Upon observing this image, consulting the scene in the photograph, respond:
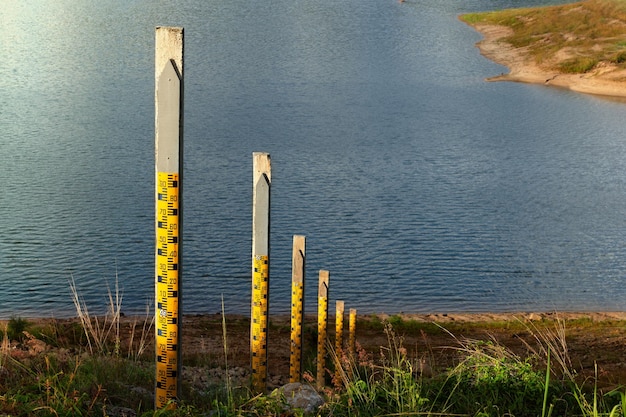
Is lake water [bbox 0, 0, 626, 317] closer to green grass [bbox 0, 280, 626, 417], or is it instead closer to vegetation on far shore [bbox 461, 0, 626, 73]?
vegetation on far shore [bbox 461, 0, 626, 73]

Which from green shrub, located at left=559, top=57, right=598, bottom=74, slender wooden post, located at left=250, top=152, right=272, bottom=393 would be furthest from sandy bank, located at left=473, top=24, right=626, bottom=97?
slender wooden post, located at left=250, top=152, right=272, bottom=393

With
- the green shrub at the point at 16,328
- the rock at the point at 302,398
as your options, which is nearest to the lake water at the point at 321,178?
the green shrub at the point at 16,328

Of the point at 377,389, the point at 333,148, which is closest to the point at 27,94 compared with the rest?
the point at 333,148

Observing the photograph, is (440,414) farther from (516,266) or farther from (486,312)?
(516,266)

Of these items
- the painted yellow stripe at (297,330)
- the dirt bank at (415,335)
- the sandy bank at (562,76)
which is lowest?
the dirt bank at (415,335)

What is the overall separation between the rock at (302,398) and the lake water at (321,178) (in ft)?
37.5

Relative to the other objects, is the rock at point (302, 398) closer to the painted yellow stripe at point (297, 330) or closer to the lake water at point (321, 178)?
the painted yellow stripe at point (297, 330)

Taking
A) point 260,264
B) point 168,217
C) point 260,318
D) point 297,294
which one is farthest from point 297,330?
point 168,217

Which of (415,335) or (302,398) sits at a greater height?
(302,398)

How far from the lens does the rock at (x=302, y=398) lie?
7.27 metres

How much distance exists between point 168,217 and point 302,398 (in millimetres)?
1834

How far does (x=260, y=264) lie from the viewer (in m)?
11.5

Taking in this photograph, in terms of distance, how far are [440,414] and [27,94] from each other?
3967 centimetres

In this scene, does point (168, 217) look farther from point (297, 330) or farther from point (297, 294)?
point (297, 330)
